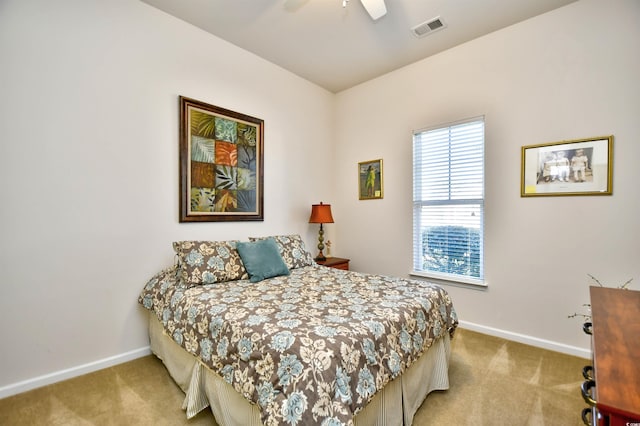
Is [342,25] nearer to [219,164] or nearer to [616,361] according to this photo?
[219,164]

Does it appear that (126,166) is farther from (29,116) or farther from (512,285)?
Answer: (512,285)

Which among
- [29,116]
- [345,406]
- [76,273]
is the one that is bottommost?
[345,406]

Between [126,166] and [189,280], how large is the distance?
1.08 m

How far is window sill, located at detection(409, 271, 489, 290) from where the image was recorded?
9.62ft

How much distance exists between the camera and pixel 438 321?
1.96 meters

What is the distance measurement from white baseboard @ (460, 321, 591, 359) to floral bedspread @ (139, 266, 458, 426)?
1049mm

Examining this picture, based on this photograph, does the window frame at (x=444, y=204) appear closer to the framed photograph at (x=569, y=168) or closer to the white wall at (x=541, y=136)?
the white wall at (x=541, y=136)

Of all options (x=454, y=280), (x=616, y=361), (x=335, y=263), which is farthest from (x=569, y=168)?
(x=335, y=263)

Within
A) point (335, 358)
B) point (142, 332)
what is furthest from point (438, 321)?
point (142, 332)

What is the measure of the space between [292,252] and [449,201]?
1.77 metres

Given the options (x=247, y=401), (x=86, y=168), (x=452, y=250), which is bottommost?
(x=247, y=401)

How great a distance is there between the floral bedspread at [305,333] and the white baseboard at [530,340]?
105 cm

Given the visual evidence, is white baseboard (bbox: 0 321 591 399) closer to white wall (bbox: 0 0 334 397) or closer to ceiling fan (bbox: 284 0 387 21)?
white wall (bbox: 0 0 334 397)

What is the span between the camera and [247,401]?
55.8 inches
